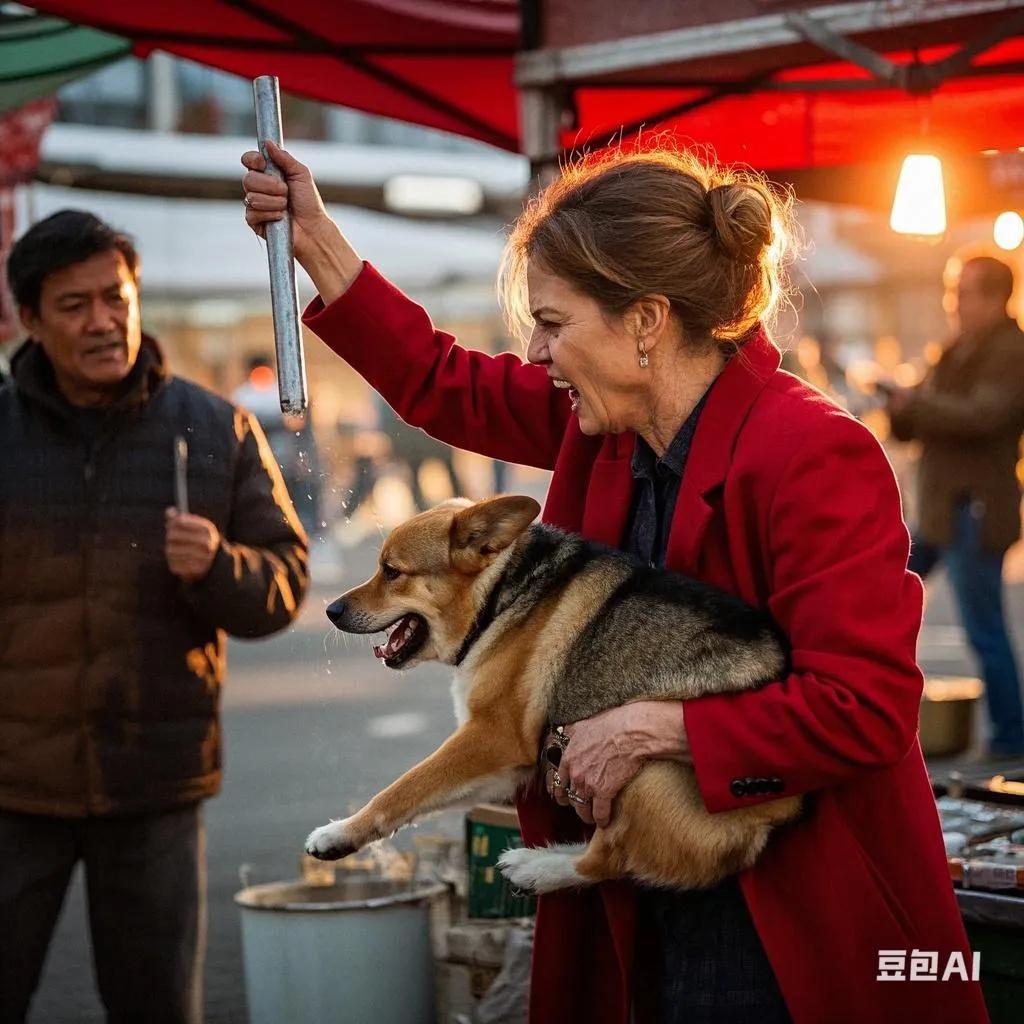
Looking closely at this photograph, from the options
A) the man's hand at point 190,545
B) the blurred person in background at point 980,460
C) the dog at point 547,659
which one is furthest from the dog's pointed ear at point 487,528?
the blurred person in background at point 980,460

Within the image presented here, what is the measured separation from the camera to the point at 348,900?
14.9 ft

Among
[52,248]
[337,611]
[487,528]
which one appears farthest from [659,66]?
[337,611]

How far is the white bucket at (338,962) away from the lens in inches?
160

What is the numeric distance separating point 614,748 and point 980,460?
20.8ft

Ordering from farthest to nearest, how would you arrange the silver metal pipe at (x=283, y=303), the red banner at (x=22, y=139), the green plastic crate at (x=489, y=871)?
the red banner at (x=22, y=139)
the green plastic crate at (x=489, y=871)
the silver metal pipe at (x=283, y=303)

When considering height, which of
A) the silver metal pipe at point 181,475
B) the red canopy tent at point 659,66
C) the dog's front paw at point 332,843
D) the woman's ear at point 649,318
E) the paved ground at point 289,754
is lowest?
the paved ground at point 289,754

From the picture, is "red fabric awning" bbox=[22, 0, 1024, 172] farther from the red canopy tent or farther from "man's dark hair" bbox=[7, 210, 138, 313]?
"man's dark hair" bbox=[7, 210, 138, 313]

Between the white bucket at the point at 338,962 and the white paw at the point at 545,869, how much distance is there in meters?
1.42

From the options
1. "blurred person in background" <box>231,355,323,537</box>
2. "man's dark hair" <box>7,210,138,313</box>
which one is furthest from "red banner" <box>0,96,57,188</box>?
"man's dark hair" <box>7,210,138,313</box>

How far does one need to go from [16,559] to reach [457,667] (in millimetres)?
1246

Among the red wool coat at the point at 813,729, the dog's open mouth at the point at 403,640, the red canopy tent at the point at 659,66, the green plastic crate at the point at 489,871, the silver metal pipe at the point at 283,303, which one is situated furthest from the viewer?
the red canopy tent at the point at 659,66

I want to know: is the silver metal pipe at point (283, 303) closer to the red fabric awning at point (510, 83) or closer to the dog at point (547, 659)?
the dog at point (547, 659)

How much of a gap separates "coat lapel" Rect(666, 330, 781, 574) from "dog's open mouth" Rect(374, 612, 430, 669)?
0.65 metres

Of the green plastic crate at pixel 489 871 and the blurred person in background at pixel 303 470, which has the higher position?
the blurred person in background at pixel 303 470
